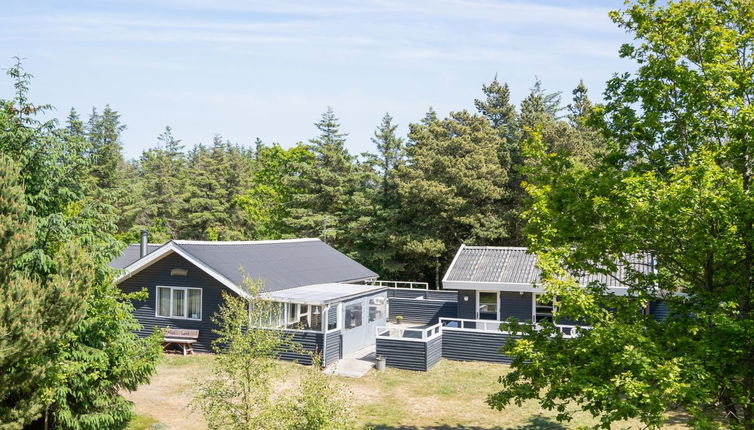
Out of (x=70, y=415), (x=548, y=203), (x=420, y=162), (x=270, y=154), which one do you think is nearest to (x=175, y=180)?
(x=270, y=154)

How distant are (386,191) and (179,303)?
23248 millimetres

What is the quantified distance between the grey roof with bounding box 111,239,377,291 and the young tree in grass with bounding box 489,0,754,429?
1319cm

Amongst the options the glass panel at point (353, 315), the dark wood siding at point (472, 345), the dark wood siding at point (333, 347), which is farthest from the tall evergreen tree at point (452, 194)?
the dark wood siding at point (333, 347)

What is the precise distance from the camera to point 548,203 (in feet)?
35.0

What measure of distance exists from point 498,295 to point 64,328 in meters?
18.5

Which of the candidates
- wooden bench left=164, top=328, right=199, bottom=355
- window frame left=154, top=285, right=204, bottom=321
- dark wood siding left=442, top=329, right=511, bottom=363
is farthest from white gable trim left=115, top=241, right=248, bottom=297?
dark wood siding left=442, top=329, right=511, bottom=363

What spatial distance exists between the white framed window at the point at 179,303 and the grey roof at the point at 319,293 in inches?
142

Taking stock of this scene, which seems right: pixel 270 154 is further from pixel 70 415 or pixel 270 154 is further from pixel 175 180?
pixel 70 415

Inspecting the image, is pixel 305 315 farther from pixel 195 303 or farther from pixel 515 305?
pixel 515 305

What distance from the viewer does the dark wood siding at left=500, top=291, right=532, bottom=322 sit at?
81.8 ft

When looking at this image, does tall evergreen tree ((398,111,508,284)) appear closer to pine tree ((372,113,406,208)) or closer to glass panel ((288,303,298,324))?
pine tree ((372,113,406,208))

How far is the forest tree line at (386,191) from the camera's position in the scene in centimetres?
3978

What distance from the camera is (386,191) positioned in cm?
4447

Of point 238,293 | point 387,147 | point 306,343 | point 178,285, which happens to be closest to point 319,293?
point 306,343
